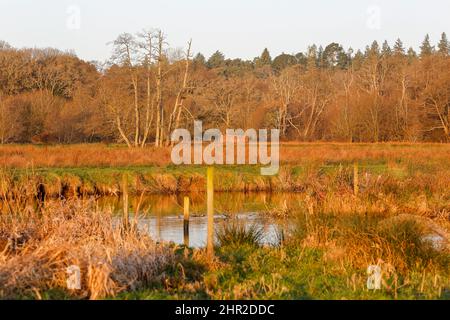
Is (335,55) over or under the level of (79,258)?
over

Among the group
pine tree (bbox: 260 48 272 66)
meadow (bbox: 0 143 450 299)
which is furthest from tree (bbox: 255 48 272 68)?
meadow (bbox: 0 143 450 299)

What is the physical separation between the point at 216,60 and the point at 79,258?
11570 cm

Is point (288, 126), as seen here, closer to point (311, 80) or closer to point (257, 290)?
point (311, 80)

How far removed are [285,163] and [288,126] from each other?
31.7 meters

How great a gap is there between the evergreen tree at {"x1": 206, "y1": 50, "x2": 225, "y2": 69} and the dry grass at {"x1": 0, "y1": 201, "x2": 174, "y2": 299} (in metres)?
106

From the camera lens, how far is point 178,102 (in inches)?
1705

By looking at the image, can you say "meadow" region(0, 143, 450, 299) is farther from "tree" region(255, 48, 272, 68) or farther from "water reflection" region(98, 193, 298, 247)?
"tree" region(255, 48, 272, 68)

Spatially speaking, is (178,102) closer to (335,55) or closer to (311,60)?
(311,60)

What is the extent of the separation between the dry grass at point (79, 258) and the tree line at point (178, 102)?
99.7 ft

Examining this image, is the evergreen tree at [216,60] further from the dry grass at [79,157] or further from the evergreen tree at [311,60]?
the dry grass at [79,157]

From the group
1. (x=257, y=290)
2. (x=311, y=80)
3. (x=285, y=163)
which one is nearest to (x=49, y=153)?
(x=285, y=163)

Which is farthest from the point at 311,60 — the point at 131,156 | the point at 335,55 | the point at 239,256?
the point at 239,256

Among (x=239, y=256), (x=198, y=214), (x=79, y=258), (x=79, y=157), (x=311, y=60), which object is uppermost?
(x=311, y=60)

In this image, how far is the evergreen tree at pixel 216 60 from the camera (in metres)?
118
